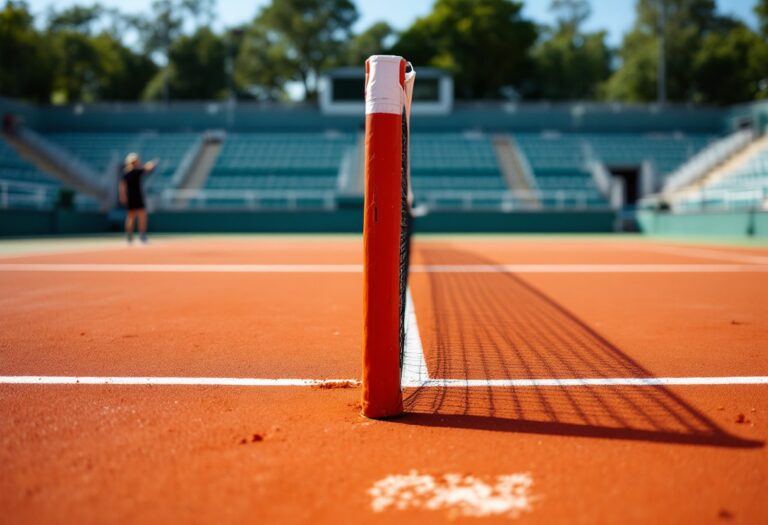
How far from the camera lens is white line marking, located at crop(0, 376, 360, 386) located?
9.30 ft

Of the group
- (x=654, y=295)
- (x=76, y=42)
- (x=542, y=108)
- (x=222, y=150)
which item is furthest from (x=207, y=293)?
(x=76, y=42)

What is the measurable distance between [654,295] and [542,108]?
3399 cm

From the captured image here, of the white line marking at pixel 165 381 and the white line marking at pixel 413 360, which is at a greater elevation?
the white line marking at pixel 165 381

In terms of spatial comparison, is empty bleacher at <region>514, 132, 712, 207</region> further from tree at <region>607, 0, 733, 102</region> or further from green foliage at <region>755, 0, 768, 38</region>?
green foliage at <region>755, 0, 768, 38</region>

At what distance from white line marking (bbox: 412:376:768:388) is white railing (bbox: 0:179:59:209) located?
64.2 feet

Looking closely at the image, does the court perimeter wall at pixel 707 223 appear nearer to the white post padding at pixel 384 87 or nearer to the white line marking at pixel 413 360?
the white line marking at pixel 413 360

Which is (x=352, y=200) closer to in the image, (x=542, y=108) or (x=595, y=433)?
(x=542, y=108)

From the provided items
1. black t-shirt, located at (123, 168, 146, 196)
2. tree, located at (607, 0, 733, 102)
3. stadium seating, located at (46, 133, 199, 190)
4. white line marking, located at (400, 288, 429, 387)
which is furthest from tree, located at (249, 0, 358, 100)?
white line marking, located at (400, 288, 429, 387)

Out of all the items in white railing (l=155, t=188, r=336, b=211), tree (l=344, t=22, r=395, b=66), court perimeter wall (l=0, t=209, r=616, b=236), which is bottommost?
court perimeter wall (l=0, t=209, r=616, b=236)

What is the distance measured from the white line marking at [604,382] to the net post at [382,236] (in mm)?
549

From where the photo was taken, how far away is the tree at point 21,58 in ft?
147

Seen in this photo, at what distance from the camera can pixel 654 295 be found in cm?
605

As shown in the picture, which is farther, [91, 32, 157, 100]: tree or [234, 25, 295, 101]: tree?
[91, 32, 157, 100]: tree

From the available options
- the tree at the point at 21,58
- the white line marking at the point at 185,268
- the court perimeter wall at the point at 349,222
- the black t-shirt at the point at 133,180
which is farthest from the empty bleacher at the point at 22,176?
the white line marking at the point at 185,268
